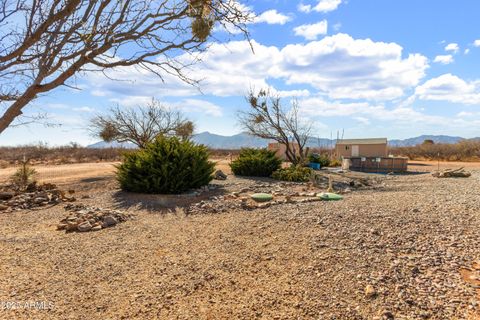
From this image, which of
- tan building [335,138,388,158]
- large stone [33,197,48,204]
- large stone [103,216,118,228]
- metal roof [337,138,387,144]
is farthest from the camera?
metal roof [337,138,387,144]

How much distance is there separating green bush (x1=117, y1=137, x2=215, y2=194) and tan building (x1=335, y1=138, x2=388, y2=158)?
19.3m

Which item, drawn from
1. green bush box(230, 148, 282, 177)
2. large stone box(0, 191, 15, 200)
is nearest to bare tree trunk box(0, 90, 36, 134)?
large stone box(0, 191, 15, 200)

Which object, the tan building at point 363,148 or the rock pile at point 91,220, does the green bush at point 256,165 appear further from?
the tan building at point 363,148

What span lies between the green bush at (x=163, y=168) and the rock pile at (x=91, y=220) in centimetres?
197

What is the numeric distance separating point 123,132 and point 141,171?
26.2 ft

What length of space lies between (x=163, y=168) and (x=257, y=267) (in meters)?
5.27

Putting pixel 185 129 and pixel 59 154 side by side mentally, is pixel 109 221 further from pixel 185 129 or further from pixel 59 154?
pixel 59 154

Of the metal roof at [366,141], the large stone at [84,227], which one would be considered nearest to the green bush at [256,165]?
the large stone at [84,227]

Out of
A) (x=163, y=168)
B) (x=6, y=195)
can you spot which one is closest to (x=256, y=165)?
(x=163, y=168)

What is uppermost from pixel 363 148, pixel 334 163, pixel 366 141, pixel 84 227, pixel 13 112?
pixel 366 141

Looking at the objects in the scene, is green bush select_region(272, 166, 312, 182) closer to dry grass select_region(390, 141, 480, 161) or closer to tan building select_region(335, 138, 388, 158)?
tan building select_region(335, 138, 388, 158)

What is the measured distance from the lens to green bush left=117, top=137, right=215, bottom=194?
27.5 feet

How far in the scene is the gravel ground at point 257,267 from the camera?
2.75 m

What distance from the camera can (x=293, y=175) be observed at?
39.3 ft
